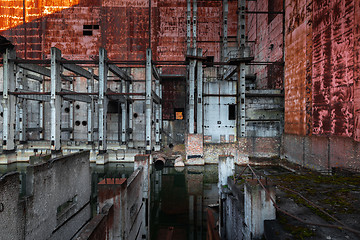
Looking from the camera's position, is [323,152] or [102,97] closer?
[323,152]

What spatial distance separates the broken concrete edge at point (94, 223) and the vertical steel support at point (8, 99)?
1793 cm

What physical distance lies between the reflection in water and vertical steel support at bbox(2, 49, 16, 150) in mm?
12986

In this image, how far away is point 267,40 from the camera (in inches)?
776

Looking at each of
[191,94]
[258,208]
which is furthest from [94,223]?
[191,94]

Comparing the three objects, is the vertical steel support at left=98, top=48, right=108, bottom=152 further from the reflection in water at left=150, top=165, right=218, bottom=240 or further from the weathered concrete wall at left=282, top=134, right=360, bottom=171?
the weathered concrete wall at left=282, top=134, right=360, bottom=171

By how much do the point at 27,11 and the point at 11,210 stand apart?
28.7 meters

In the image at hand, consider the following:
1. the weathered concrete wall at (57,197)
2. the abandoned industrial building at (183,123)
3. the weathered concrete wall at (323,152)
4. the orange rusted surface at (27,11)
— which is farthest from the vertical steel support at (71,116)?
the weathered concrete wall at (323,152)

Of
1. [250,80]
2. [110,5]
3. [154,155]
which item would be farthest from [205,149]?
[110,5]

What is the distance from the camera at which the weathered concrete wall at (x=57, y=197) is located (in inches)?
218

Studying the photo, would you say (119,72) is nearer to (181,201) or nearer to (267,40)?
(181,201)

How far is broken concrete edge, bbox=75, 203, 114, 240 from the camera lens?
3360 mm

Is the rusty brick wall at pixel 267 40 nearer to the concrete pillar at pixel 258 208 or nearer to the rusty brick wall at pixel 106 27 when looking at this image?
the rusty brick wall at pixel 106 27

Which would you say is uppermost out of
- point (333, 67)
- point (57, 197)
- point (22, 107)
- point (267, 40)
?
point (267, 40)

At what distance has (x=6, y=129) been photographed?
55.4 ft
